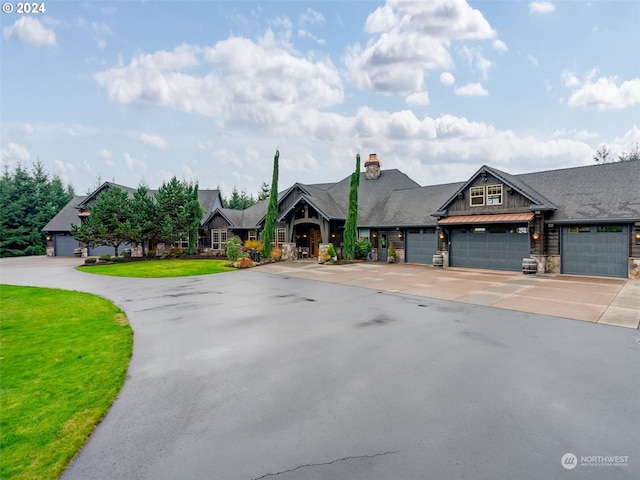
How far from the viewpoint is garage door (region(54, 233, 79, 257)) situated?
33.3 metres

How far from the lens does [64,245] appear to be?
33562mm

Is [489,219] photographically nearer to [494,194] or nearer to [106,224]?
[494,194]

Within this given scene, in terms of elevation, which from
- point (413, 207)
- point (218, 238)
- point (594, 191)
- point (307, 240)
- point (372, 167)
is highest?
point (372, 167)

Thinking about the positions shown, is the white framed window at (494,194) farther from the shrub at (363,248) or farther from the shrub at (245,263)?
the shrub at (245,263)

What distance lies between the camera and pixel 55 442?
347 centimetres

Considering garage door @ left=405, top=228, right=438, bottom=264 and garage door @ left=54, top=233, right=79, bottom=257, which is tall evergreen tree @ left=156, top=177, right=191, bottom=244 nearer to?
garage door @ left=54, top=233, right=79, bottom=257

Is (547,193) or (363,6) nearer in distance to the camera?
(363,6)

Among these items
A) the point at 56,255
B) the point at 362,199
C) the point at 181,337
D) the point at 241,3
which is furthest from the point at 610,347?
the point at 56,255

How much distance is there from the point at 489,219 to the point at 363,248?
909cm

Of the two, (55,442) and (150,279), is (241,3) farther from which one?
(55,442)

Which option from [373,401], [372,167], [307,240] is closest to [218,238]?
[307,240]

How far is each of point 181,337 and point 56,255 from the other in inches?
1452

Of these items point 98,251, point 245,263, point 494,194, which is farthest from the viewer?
point 98,251

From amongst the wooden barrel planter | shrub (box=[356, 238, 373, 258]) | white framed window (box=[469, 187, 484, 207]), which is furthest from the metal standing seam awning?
shrub (box=[356, 238, 373, 258])
